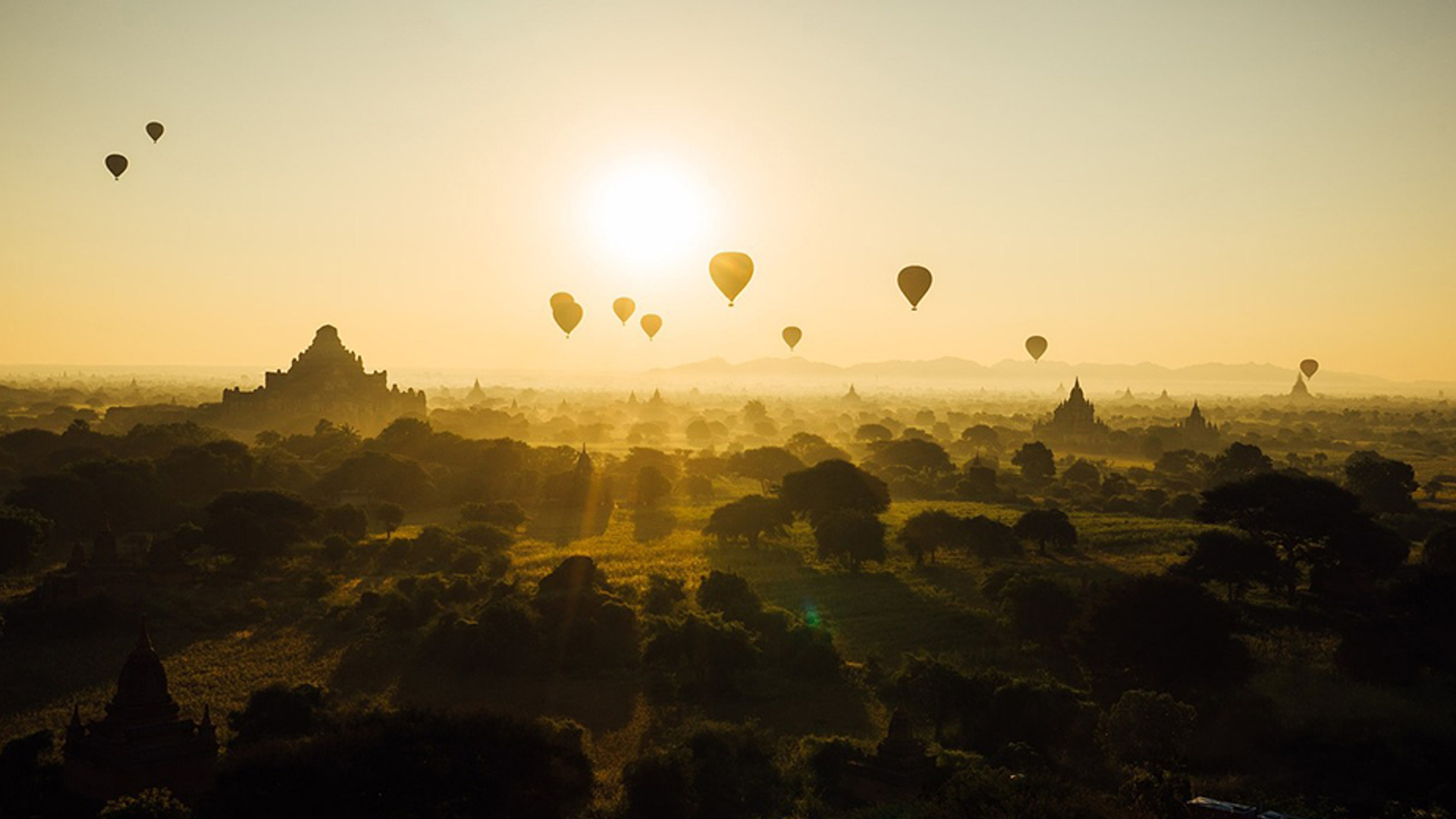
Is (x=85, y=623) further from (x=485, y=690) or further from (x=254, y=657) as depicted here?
(x=485, y=690)

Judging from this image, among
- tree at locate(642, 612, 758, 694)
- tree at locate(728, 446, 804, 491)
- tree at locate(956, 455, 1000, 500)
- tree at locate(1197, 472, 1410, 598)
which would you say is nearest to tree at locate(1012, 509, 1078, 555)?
tree at locate(1197, 472, 1410, 598)

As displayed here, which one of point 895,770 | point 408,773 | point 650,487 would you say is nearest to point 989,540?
point 650,487

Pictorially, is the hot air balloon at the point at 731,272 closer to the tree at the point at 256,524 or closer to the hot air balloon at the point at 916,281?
the hot air balloon at the point at 916,281

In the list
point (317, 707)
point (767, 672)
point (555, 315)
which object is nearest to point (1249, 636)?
point (767, 672)

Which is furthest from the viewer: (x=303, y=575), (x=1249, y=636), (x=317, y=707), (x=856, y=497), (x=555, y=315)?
(x=555, y=315)

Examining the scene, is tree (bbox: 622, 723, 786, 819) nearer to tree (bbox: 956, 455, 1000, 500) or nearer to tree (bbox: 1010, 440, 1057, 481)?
tree (bbox: 956, 455, 1000, 500)

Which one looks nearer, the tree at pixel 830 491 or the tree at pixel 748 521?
the tree at pixel 748 521

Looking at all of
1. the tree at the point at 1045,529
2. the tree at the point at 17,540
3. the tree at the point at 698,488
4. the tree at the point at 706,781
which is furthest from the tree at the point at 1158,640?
the tree at the point at 698,488
